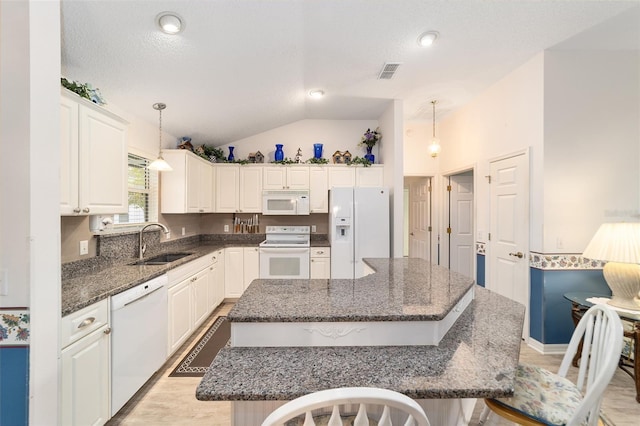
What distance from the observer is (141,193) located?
3299mm

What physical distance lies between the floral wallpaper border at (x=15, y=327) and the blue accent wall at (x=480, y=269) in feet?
13.7

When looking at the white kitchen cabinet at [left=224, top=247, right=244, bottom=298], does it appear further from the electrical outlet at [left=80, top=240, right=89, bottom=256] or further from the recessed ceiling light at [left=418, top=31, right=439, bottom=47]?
Result: the recessed ceiling light at [left=418, top=31, right=439, bottom=47]

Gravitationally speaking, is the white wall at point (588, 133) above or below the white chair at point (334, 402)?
above

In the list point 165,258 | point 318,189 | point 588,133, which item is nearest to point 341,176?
point 318,189

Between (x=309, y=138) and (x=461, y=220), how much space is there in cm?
287

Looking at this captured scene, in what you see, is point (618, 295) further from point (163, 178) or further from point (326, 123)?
point (163, 178)

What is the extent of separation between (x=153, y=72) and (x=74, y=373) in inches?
90.5

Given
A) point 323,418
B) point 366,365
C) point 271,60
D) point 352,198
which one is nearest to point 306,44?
point 271,60

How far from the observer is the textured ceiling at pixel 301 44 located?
205 centimetres

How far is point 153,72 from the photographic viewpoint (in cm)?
249

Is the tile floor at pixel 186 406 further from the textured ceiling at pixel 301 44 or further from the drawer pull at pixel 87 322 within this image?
the textured ceiling at pixel 301 44

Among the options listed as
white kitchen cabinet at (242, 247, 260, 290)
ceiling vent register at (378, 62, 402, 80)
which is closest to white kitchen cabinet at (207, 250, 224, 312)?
white kitchen cabinet at (242, 247, 260, 290)

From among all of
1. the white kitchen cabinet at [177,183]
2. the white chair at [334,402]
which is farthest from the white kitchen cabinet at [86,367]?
the white kitchen cabinet at [177,183]

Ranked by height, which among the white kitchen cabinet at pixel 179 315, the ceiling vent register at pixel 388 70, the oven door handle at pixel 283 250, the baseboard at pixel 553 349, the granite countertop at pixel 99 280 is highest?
the ceiling vent register at pixel 388 70
